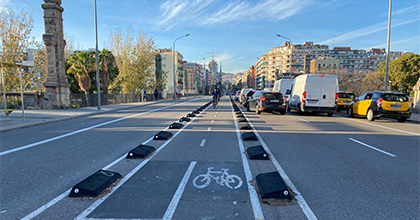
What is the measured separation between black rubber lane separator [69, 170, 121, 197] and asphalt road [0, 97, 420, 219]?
0.14m

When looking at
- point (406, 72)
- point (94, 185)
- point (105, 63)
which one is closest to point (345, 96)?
point (94, 185)

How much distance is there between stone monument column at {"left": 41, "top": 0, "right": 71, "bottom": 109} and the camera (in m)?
19.6

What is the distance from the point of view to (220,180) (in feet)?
Answer: 14.7

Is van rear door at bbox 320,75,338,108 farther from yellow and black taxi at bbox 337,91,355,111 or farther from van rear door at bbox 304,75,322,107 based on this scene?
yellow and black taxi at bbox 337,91,355,111

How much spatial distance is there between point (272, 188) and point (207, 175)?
136cm

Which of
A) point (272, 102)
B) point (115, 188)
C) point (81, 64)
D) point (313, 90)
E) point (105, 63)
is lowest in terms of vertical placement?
point (115, 188)

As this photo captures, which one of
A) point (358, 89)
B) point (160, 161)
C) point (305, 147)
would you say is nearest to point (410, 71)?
point (358, 89)

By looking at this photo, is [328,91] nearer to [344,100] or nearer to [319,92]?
[319,92]

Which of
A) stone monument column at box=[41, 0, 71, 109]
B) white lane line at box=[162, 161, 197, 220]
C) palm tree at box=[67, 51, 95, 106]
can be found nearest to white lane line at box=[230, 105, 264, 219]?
white lane line at box=[162, 161, 197, 220]

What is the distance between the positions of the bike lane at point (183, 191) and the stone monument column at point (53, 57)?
17473 millimetres

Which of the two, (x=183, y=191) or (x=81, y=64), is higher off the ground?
(x=81, y=64)

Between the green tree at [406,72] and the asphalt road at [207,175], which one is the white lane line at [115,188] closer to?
the asphalt road at [207,175]

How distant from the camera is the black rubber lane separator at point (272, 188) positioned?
3.69 meters

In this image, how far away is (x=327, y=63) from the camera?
314ft
